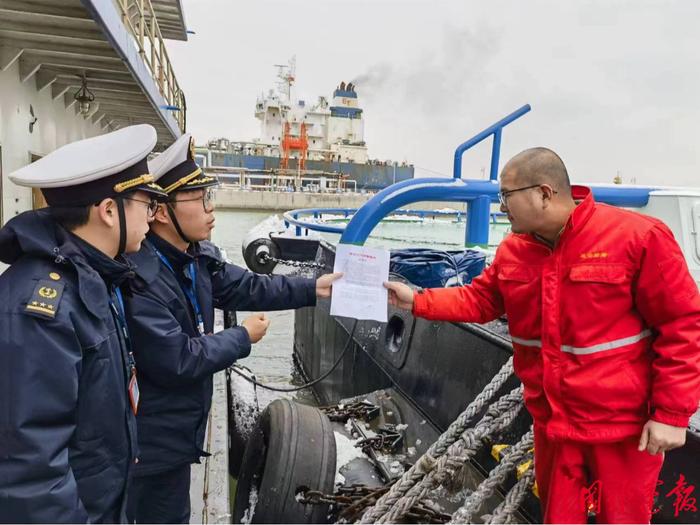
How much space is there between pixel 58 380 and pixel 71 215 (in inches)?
20.3

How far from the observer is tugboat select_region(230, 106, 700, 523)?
2402mm

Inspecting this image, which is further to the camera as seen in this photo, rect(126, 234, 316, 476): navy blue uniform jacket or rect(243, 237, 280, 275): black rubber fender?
rect(243, 237, 280, 275): black rubber fender

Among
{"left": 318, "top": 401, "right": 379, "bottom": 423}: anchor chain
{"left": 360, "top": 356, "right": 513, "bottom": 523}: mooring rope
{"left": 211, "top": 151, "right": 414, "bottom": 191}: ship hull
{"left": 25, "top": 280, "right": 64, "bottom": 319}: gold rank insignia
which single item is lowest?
{"left": 318, "top": 401, "right": 379, "bottom": 423}: anchor chain

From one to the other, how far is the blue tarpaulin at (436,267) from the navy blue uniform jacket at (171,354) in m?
2.24

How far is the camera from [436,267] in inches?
180

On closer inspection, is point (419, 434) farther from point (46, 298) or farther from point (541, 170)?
point (46, 298)

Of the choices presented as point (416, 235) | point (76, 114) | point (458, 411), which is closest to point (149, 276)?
point (458, 411)

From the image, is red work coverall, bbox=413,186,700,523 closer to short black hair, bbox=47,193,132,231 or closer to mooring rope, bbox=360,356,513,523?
mooring rope, bbox=360,356,513,523

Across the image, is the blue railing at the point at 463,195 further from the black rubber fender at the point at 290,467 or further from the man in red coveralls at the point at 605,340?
the man in red coveralls at the point at 605,340

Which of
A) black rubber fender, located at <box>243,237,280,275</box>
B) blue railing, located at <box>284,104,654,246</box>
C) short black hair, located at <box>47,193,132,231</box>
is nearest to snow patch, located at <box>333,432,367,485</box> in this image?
blue railing, located at <box>284,104,654,246</box>

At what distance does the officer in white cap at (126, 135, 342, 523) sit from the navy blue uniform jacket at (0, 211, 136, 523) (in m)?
0.47

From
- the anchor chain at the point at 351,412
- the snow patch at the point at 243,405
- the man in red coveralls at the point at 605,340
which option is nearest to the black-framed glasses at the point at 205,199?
the man in red coveralls at the point at 605,340

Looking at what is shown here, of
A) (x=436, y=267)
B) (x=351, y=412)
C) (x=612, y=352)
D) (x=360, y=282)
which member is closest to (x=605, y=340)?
(x=612, y=352)

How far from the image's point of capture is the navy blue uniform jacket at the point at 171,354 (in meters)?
2.13
